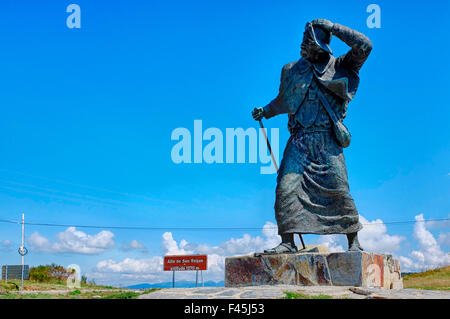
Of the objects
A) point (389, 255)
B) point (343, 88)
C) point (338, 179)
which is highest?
point (343, 88)

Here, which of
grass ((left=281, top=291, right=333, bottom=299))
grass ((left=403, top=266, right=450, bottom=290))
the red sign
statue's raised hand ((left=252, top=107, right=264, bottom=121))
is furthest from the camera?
the red sign

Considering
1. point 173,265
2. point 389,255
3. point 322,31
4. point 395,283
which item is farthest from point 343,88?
point 173,265

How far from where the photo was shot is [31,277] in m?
25.3

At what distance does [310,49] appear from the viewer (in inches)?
340

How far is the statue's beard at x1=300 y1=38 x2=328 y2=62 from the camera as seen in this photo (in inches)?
337

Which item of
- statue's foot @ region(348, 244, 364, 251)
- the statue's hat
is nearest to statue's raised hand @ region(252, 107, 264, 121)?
the statue's hat

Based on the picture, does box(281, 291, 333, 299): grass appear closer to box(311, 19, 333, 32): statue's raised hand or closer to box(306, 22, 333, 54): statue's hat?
box(306, 22, 333, 54): statue's hat

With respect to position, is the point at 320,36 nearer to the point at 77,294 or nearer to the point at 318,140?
the point at 318,140

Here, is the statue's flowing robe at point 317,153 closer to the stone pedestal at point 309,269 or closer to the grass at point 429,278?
the stone pedestal at point 309,269

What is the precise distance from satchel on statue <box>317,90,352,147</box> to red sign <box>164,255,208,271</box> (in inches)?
368

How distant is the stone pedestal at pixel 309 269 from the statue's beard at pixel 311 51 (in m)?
3.46

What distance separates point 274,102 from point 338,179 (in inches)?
80.5
